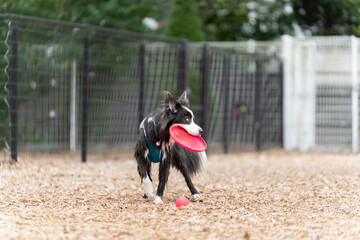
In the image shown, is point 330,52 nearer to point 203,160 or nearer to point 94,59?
point 94,59

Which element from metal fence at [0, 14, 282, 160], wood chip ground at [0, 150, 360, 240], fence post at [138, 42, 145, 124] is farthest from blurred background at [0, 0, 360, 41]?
wood chip ground at [0, 150, 360, 240]

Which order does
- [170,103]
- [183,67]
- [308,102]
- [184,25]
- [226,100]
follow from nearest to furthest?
[170,103] → [183,67] → [226,100] → [308,102] → [184,25]

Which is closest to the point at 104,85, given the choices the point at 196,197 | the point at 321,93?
the point at 196,197

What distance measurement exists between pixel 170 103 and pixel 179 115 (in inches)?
5.7

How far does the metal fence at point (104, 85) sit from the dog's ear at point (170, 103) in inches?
149

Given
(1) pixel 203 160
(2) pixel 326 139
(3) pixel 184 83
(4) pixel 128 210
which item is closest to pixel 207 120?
(3) pixel 184 83

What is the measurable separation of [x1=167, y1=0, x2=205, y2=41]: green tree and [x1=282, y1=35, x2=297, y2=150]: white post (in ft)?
11.5

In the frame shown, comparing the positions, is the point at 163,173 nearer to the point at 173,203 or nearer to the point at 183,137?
the point at 173,203

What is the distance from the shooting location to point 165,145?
6008 millimetres

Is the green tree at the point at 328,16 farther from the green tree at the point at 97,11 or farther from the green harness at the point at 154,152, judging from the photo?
the green harness at the point at 154,152

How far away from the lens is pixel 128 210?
5.59 m

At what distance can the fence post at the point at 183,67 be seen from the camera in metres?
11.4

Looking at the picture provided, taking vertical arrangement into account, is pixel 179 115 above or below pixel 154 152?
above

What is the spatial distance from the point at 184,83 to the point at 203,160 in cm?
496
